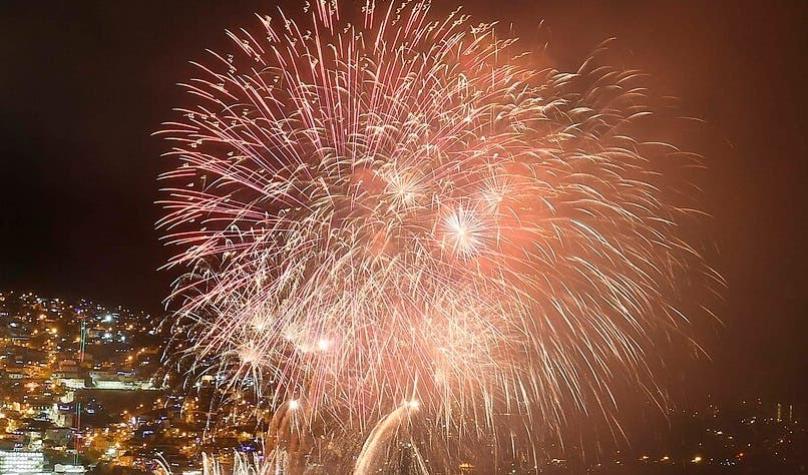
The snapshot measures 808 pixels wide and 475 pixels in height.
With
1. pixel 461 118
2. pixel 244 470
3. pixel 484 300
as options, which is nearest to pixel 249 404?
pixel 244 470

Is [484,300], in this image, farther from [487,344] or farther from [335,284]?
[335,284]

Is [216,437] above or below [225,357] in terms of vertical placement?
below

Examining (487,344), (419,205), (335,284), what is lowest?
(487,344)

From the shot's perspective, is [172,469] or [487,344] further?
[172,469]

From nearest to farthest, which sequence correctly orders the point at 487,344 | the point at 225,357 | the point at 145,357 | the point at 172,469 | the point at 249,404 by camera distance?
the point at 487,344 < the point at 225,357 < the point at 172,469 < the point at 249,404 < the point at 145,357

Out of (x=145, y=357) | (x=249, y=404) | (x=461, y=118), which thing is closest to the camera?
(x=461, y=118)

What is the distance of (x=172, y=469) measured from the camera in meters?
12.8

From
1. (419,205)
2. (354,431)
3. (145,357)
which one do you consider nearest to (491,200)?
(419,205)

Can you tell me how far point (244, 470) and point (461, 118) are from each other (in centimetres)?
695

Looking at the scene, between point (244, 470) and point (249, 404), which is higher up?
point (249, 404)

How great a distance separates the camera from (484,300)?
7754 millimetres

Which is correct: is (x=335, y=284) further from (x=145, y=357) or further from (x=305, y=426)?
(x=145, y=357)

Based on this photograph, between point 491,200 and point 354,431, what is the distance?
568 centimetres

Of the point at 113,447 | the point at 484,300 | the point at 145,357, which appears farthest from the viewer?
the point at 145,357
